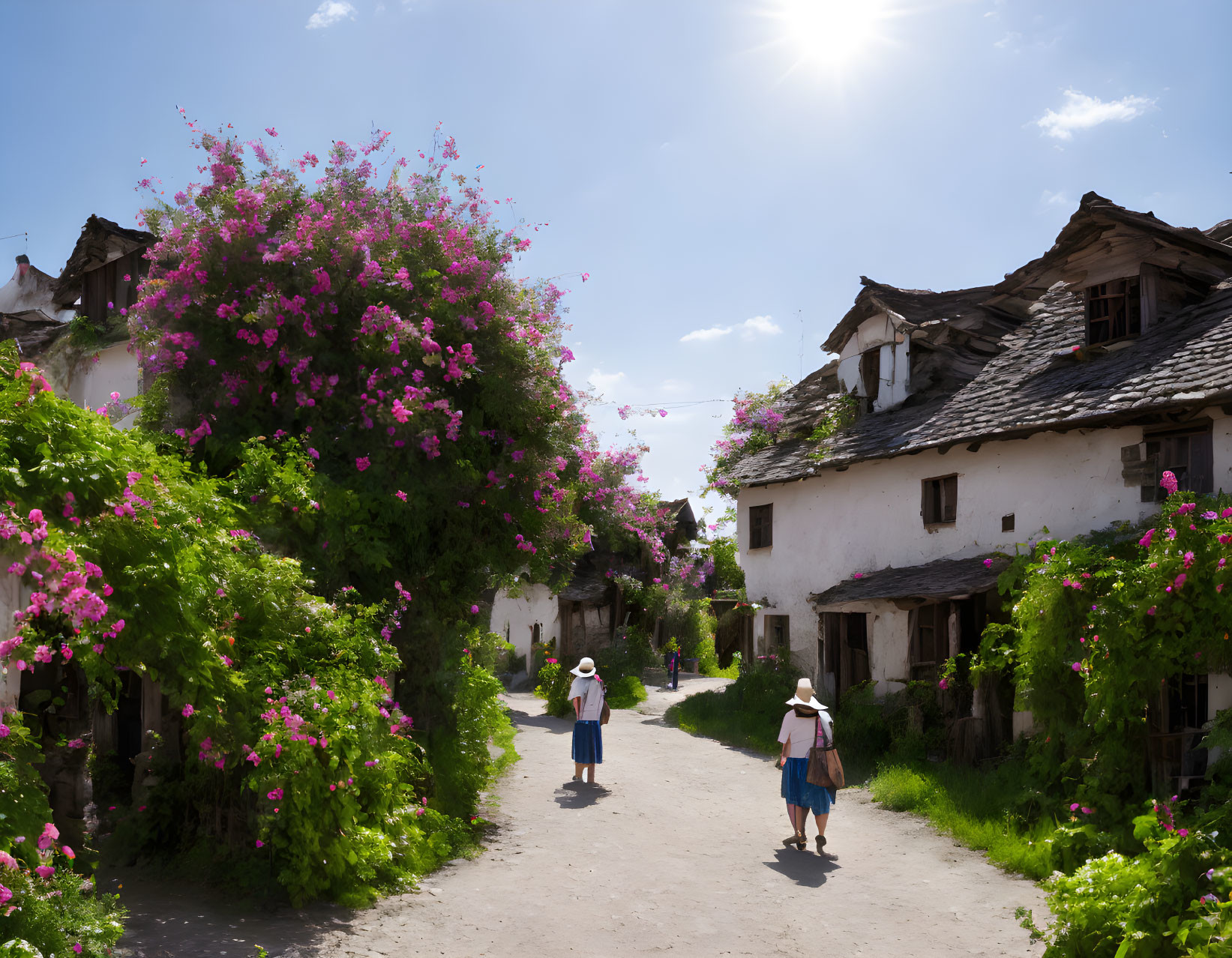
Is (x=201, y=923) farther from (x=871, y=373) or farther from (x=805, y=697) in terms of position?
(x=871, y=373)

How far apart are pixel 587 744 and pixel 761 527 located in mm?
9692

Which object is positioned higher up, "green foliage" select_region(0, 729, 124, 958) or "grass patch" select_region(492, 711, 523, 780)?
"green foliage" select_region(0, 729, 124, 958)

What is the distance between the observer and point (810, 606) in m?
19.8

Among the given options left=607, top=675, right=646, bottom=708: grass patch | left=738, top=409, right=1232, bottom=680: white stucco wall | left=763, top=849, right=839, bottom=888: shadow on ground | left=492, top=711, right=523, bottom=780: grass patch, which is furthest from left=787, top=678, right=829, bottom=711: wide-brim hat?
left=607, top=675, right=646, bottom=708: grass patch

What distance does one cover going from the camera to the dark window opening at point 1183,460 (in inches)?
461

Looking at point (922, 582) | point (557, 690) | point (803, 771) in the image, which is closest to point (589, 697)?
point (803, 771)

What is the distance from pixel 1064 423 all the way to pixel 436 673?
29.3ft

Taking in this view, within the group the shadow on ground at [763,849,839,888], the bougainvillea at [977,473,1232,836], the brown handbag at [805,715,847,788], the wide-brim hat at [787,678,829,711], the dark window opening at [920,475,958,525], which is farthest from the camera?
the dark window opening at [920,475,958,525]

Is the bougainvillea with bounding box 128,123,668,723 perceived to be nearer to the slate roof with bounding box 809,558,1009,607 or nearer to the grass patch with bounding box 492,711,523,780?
the grass patch with bounding box 492,711,523,780

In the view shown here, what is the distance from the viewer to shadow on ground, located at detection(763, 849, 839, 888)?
8914 mm

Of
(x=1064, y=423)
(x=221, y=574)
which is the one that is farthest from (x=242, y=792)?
(x=1064, y=423)

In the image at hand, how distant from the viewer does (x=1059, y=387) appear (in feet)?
46.5

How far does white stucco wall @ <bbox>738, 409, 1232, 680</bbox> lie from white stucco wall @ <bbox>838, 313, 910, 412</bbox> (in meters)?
1.85

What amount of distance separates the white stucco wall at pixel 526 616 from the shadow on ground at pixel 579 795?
15439 mm
